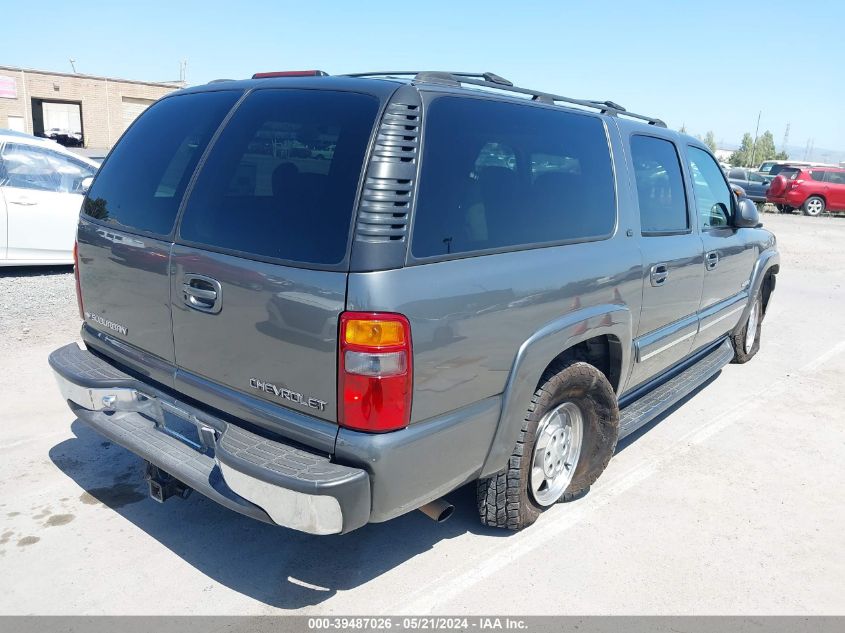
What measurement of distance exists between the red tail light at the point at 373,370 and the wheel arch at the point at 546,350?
2.00ft

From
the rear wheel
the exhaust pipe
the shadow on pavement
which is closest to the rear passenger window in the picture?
the shadow on pavement

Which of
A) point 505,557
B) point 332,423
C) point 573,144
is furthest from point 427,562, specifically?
point 573,144

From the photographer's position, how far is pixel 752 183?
25.5 metres

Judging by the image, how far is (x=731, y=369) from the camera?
6.28m

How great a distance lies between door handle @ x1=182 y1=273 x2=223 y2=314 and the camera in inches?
104

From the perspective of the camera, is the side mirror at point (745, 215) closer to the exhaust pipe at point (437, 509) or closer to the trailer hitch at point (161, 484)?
the exhaust pipe at point (437, 509)

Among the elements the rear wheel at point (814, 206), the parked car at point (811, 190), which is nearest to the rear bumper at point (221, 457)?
the parked car at point (811, 190)

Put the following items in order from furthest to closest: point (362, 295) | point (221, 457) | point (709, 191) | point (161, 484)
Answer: point (709, 191) → point (161, 484) → point (221, 457) → point (362, 295)

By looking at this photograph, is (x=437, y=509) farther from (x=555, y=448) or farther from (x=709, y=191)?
(x=709, y=191)

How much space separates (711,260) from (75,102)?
43.4m

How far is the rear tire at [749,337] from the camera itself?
621cm

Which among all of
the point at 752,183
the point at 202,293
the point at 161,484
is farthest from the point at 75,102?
the point at 202,293

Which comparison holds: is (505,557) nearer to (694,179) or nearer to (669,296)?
(669,296)

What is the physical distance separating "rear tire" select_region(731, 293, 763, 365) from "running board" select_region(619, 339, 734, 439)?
2.70ft
